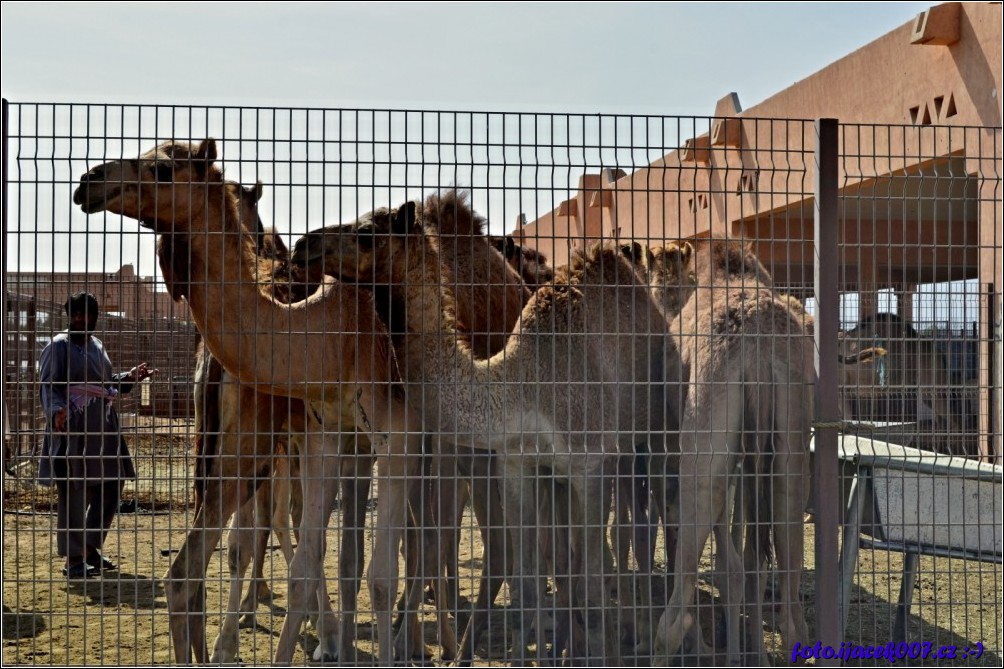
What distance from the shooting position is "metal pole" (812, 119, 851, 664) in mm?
4848

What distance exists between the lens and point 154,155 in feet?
17.0

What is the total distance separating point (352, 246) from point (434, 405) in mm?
1006

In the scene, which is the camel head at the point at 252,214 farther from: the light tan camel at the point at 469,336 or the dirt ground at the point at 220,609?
the dirt ground at the point at 220,609

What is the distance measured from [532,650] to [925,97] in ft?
26.3

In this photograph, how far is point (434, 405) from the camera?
609cm

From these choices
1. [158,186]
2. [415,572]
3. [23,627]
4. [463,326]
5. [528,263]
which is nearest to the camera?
[158,186]

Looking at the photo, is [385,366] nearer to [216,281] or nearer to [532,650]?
[216,281]

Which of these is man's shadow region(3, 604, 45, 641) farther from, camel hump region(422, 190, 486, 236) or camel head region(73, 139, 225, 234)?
camel hump region(422, 190, 486, 236)

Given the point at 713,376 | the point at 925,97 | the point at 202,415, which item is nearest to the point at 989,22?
the point at 925,97

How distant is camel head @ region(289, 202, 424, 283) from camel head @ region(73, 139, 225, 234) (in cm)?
52

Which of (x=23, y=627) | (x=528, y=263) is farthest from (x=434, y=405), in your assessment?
(x=23, y=627)

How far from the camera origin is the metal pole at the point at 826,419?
4848mm

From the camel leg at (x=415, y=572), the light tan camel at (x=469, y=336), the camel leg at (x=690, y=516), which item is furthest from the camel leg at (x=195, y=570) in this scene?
the camel leg at (x=690, y=516)

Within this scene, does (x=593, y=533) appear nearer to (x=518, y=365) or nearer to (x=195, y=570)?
(x=518, y=365)
